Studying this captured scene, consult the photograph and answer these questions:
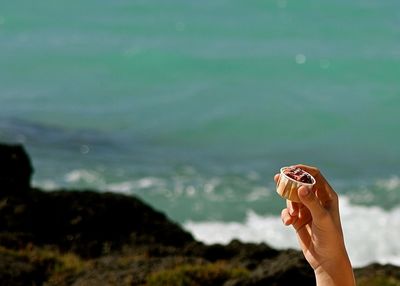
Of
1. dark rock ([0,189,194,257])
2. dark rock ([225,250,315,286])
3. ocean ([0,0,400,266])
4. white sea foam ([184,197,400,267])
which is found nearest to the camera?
dark rock ([225,250,315,286])

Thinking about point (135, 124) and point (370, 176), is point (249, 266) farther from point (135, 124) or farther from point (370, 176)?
point (135, 124)

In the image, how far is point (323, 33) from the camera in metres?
55.5

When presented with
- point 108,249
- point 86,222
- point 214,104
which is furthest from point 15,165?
point 214,104

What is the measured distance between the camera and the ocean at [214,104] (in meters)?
28.5

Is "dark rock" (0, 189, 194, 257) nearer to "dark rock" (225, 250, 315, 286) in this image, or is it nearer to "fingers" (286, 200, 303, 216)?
"dark rock" (225, 250, 315, 286)

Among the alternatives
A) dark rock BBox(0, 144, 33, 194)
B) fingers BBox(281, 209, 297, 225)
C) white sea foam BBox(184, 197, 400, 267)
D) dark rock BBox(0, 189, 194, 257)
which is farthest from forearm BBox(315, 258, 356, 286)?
white sea foam BBox(184, 197, 400, 267)

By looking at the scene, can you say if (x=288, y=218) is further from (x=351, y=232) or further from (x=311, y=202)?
(x=351, y=232)

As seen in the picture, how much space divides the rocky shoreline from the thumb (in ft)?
16.3

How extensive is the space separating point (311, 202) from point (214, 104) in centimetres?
3815

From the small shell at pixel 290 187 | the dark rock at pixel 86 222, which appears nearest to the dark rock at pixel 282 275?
the dark rock at pixel 86 222

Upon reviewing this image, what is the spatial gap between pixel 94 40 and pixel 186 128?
1776cm

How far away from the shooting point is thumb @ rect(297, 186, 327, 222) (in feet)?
14.0

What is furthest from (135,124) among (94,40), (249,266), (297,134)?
(249,266)

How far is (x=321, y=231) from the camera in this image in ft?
14.2
